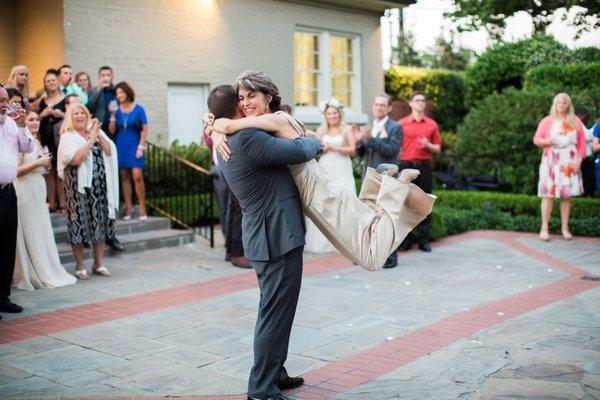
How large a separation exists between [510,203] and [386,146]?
4667mm

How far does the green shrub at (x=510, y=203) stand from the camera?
1175cm

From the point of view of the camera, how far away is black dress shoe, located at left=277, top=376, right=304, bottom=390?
475 centimetres

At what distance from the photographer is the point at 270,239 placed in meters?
4.35

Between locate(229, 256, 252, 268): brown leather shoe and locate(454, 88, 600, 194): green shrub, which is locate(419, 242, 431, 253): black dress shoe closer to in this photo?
locate(229, 256, 252, 268): brown leather shoe

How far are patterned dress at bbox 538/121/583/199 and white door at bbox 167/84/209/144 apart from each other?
21.8 ft

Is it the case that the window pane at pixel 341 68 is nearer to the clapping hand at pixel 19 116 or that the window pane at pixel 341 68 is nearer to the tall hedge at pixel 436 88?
the tall hedge at pixel 436 88

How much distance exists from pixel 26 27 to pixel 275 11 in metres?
5.38

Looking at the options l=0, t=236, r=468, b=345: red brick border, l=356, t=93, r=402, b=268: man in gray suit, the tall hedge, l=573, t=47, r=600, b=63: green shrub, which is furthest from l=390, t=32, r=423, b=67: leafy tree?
l=0, t=236, r=468, b=345: red brick border

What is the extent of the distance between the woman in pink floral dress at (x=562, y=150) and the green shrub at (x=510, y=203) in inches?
51.2

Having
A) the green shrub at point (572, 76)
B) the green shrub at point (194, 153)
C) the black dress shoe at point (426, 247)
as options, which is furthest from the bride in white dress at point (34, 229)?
the green shrub at point (572, 76)

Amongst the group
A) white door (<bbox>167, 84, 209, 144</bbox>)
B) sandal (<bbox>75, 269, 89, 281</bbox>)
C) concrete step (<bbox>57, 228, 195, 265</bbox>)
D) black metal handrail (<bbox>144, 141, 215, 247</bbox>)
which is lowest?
sandal (<bbox>75, 269, 89, 281</bbox>)

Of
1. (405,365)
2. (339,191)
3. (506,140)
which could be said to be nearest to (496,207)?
(506,140)

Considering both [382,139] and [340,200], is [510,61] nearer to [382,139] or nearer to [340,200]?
A: [382,139]

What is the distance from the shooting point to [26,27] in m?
12.7
